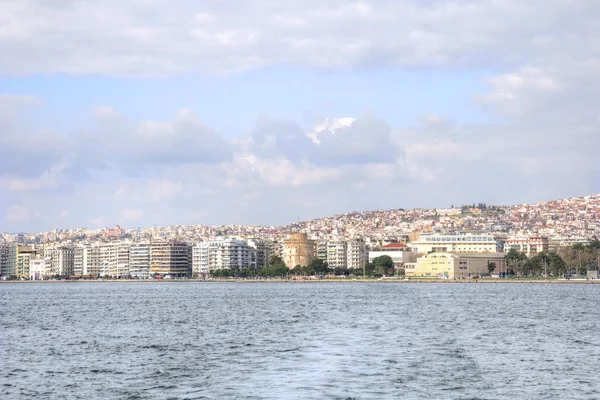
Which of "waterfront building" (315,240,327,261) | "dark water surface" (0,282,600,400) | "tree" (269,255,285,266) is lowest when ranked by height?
"dark water surface" (0,282,600,400)

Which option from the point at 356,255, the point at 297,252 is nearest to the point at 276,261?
the point at 297,252

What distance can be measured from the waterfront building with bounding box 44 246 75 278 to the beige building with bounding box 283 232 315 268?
165 feet

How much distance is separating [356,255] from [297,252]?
957 centimetres

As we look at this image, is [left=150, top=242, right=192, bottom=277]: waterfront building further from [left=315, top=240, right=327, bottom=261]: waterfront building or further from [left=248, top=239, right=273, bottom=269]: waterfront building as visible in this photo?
[left=315, top=240, right=327, bottom=261]: waterfront building

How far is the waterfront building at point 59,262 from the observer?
18812 centimetres

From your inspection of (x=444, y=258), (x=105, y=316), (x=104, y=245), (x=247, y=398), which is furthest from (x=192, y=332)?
(x=104, y=245)

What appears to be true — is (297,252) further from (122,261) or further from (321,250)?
(122,261)

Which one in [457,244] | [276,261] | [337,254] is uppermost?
[457,244]

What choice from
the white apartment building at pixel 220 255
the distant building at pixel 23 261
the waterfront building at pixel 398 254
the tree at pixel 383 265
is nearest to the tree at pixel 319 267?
the tree at pixel 383 265

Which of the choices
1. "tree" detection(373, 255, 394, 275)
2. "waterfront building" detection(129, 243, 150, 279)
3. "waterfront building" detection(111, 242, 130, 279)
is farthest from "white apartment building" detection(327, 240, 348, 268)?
A: "waterfront building" detection(111, 242, 130, 279)

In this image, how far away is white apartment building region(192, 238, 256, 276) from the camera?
16688 centimetres

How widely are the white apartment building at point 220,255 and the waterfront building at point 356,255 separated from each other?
19.3 m

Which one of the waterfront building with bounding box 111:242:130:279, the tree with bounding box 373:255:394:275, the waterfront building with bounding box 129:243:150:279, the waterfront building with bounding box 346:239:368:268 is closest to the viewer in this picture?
the tree with bounding box 373:255:394:275

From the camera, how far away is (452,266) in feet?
451
